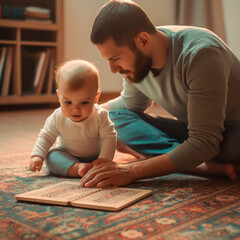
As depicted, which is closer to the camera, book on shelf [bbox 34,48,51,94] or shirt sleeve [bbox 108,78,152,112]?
shirt sleeve [bbox 108,78,152,112]

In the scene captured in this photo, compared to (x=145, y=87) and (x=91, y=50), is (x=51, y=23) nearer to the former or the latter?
(x=91, y=50)

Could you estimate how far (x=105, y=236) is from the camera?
2.70 feet

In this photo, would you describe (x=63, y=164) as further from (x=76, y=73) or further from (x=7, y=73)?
(x=7, y=73)

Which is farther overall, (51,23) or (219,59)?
(51,23)

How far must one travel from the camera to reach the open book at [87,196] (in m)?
1.00

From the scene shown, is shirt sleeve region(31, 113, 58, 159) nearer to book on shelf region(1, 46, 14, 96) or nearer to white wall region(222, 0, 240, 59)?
book on shelf region(1, 46, 14, 96)

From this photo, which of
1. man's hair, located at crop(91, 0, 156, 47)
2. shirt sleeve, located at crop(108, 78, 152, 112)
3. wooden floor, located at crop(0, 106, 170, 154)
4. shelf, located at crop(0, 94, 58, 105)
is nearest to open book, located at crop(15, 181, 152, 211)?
man's hair, located at crop(91, 0, 156, 47)

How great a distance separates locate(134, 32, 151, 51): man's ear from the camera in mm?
1289

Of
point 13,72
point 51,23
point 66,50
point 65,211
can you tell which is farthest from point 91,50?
point 65,211

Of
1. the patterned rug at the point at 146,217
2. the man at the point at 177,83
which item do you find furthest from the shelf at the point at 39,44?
the patterned rug at the point at 146,217

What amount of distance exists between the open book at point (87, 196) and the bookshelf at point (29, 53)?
2.05 metres

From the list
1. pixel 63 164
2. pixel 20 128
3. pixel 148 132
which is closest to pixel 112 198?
pixel 63 164

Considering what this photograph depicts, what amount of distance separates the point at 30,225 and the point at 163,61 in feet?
2.35

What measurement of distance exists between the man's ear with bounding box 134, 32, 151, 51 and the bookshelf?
1.94m
